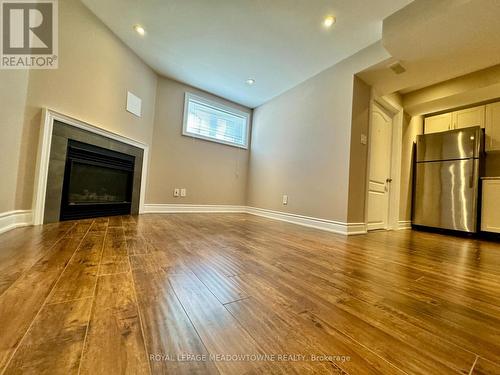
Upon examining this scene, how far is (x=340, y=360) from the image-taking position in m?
0.50

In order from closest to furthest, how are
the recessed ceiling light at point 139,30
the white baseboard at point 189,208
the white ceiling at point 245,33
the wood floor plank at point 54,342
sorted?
the wood floor plank at point 54,342 < the white ceiling at point 245,33 < the recessed ceiling light at point 139,30 < the white baseboard at point 189,208

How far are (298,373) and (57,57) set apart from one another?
2884mm

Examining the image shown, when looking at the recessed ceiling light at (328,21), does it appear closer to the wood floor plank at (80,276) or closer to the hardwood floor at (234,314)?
the hardwood floor at (234,314)

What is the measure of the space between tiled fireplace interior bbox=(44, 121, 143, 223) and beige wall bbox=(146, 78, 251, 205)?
332 mm

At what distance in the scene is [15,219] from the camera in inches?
66.2

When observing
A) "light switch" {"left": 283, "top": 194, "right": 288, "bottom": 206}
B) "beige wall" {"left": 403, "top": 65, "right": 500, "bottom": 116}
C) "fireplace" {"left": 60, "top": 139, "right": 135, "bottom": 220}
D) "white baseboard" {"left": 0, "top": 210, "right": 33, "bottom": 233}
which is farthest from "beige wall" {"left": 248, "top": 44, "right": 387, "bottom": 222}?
"white baseboard" {"left": 0, "top": 210, "right": 33, "bottom": 233}

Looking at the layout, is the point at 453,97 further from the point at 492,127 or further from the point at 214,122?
the point at 214,122

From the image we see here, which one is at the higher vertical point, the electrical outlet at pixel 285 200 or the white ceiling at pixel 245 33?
the white ceiling at pixel 245 33

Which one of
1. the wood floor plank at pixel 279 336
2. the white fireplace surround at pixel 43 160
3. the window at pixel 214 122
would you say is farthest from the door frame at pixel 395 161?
the white fireplace surround at pixel 43 160

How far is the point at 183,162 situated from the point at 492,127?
4650 millimetres

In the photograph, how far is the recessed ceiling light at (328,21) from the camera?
6.43 ft

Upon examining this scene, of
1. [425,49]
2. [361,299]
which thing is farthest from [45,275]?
[425,49]

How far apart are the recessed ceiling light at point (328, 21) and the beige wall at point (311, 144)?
58 cm

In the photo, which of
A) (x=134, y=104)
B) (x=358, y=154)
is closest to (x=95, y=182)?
(x=134, y=104)
